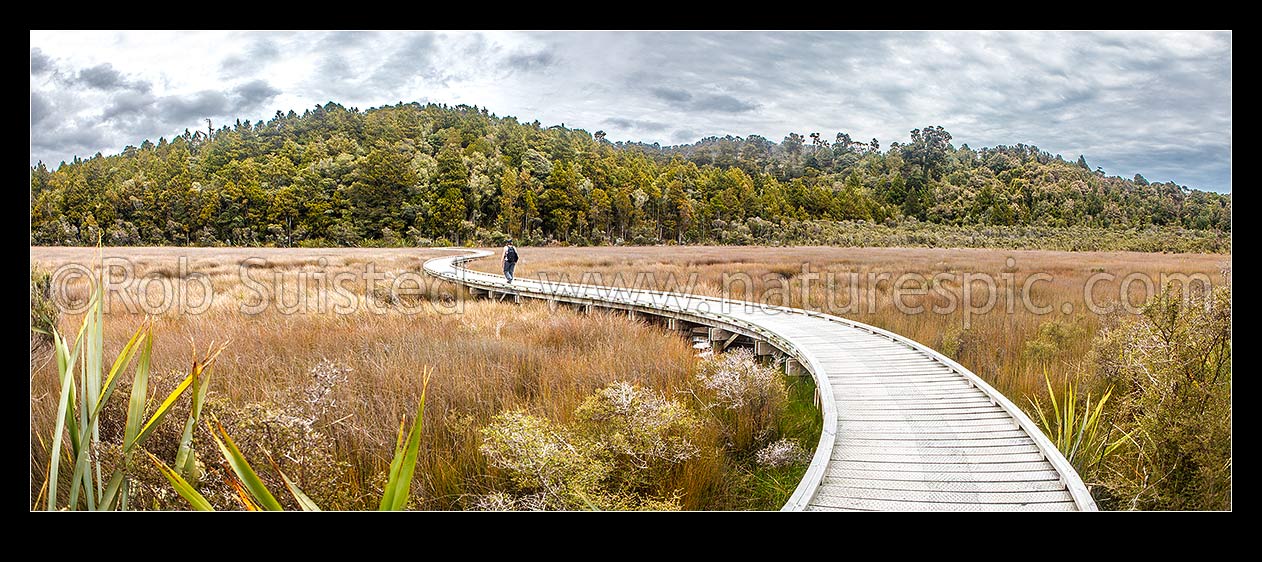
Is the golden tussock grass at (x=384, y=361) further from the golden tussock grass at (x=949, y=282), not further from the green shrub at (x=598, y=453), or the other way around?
the golden tussock grass at (x=949, y=282)

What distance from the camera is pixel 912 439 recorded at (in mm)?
4137

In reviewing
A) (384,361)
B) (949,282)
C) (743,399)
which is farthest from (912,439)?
(949,282)

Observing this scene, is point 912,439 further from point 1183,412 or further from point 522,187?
point 522,187

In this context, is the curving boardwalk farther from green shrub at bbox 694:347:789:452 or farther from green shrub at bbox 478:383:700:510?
green shrub at bbox 478:383:700:510

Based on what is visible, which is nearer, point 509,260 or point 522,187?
point 522,187

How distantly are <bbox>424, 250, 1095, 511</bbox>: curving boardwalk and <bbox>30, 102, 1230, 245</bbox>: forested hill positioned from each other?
6.64ft

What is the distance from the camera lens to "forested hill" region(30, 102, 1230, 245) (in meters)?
5.37

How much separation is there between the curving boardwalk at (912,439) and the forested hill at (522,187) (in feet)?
6.64

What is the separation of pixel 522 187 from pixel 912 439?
5742 mm

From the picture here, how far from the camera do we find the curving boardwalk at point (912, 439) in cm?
338
